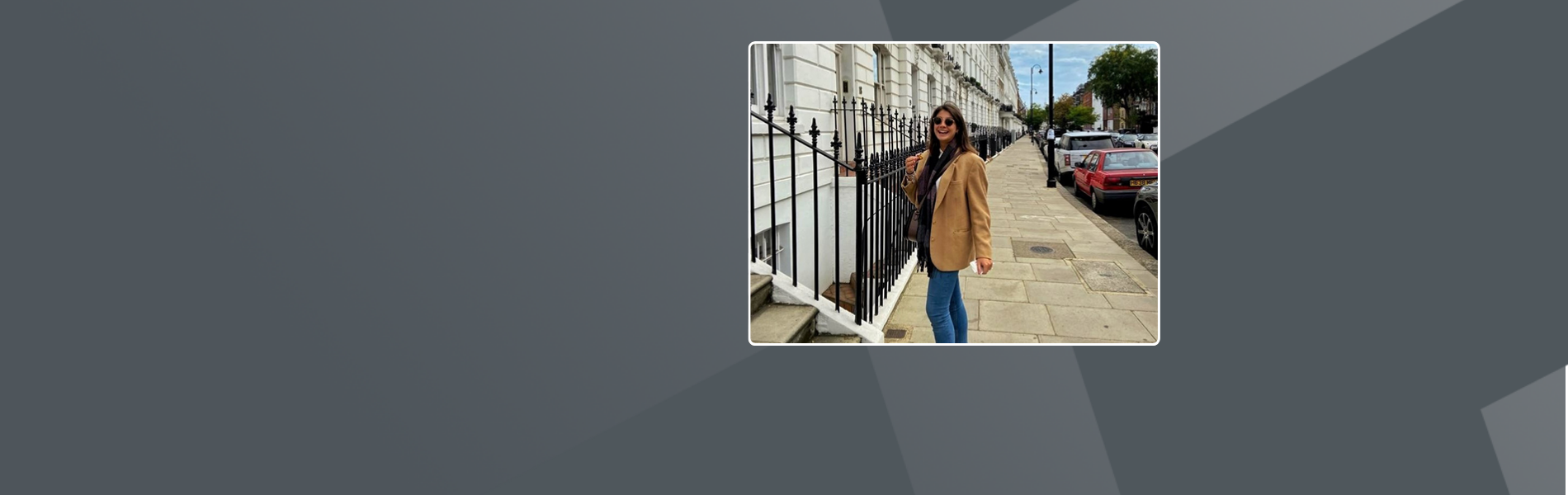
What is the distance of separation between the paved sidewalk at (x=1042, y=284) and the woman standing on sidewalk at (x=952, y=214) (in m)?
0.07

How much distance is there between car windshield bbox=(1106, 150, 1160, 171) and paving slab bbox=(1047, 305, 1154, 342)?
0.58 m

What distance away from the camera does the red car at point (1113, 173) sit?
2.78 m

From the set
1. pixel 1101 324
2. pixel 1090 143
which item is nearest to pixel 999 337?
pixel 1101 324

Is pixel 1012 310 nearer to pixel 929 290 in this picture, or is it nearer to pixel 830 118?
pixel 929 290

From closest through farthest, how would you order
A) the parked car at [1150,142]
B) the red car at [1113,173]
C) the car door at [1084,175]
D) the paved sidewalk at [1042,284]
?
the parked car at [1150,142], the paved sidewalk at [1042,284], the red car at [1113,173], the car door at [1084,175]

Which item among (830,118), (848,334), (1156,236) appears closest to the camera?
(1156,236)

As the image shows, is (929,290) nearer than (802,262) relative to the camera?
Yes

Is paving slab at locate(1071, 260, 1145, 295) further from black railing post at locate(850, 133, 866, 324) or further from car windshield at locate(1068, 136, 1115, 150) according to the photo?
black railing post at locate(850, 133, 866, 324)

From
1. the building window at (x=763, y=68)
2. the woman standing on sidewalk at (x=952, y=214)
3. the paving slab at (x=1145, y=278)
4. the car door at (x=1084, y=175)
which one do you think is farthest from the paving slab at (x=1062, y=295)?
the building window at (x=763, y=68)

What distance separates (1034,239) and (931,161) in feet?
2.70

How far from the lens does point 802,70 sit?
322 centimetres

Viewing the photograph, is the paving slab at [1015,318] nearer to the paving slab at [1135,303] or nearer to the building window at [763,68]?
the paving slab at [1135,303]

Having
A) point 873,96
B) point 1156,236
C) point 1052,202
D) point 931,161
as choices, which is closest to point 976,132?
point 1052,202

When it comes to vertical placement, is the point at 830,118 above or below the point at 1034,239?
above
